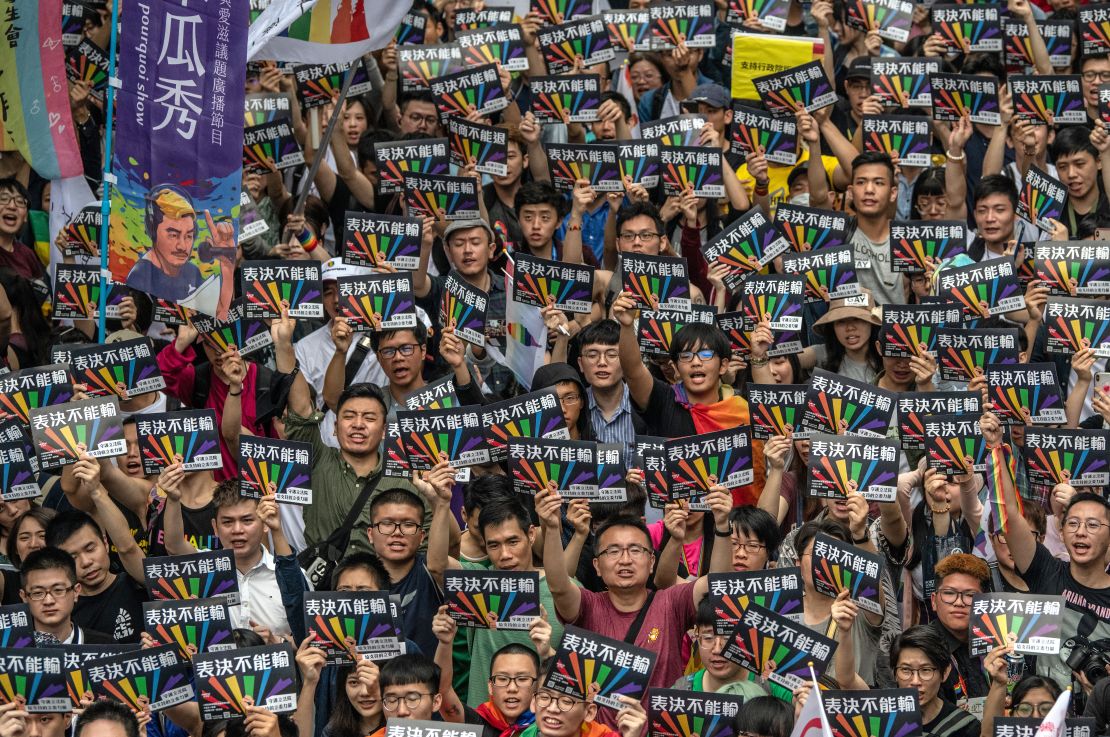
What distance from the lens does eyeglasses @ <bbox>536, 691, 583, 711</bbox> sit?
916 cm

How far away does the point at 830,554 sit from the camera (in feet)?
31.9

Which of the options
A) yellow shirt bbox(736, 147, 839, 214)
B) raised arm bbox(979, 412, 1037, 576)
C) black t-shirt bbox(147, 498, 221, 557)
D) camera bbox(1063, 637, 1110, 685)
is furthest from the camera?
yellow shirt bbox(736, 147, 839, 214)

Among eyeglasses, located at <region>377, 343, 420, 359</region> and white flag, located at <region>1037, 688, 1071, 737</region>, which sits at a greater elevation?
eyeglasses, located at <region>377, 343, 420, 359</region>

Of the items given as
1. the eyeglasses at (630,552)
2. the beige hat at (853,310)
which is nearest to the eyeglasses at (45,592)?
the eyeglasses at (630,552)

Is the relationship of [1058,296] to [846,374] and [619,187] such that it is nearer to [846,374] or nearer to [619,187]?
A: [846,374]

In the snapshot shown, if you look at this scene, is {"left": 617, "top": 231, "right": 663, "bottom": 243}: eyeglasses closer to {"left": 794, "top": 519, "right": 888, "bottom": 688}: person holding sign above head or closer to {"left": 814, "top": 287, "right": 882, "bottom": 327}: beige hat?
{"left": 814, "top": 287, "right": 882, "bottom": 327}: beige hat

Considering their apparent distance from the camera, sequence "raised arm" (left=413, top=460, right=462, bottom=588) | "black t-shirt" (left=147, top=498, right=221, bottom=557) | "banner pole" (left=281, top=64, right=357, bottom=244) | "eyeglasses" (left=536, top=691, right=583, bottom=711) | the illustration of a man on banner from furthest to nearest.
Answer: "banner pole" (left=281, top=64, right=357, bottom=244) → the illustration of a man on banner → "black t-shirt" (left=147, top=498, right=221, bottom=557) → "raised arm" (left=413, top=460, right=462, bottom=588) → "eyeglasses" (left=536, top=691, right=583, bottom=711)

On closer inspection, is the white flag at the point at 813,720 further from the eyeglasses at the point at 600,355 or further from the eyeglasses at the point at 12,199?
the eyeglasses at the point at 12,199

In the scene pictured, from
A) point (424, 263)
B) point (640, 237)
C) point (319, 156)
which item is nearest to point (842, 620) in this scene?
point (640, 237)

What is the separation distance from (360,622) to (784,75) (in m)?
5.89

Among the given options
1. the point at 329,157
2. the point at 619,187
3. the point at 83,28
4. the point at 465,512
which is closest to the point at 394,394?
the point at 465,512

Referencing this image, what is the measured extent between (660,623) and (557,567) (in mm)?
539

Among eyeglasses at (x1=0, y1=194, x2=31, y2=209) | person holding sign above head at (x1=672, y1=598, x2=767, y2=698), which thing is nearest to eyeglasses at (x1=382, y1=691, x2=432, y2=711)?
person holding sign above head at (x1=672, y1=598, x2=767, y2=698)

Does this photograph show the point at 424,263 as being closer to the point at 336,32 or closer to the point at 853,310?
the point at 336,32
